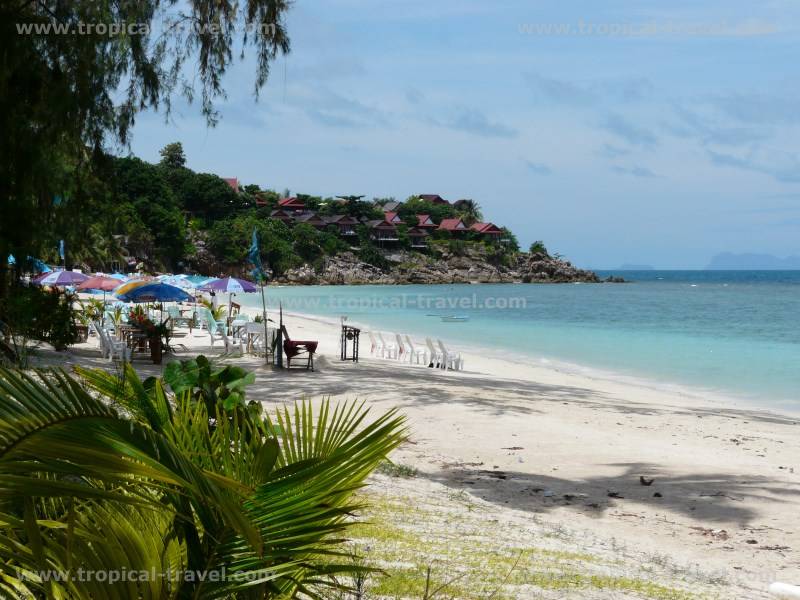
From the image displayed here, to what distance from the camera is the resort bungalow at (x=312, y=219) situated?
103738 millimetres

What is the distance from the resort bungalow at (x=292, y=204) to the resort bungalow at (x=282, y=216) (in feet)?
8.73

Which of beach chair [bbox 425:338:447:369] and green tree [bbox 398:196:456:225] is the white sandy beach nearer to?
beach chair [bbox 425:338:447:369]

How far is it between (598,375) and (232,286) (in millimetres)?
10226

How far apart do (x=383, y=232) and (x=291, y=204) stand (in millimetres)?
13102

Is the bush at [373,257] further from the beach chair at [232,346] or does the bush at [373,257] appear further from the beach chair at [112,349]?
the beach chair at [112,349]

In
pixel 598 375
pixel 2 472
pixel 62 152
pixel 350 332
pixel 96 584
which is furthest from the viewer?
pixel 598 375

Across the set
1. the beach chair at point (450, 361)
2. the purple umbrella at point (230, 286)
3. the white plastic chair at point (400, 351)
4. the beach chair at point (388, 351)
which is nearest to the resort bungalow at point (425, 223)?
the purple umbrella at point (230, 286)

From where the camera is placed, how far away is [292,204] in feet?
356

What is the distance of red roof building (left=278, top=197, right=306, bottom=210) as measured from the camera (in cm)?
10762

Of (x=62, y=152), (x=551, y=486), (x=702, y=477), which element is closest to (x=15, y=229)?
(x=62, y=152)

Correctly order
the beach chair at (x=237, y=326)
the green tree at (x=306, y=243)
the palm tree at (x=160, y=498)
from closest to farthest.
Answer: the palm tree at (x=160, y=498) → the beach chair at (x=237, y=326) → the green tree at (x=306, y=243)

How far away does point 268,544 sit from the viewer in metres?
1.58

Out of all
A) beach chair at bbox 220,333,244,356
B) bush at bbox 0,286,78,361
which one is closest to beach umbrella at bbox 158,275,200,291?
beach chair at bbox 220,333,244,356

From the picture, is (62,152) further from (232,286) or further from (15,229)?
(232,286)
